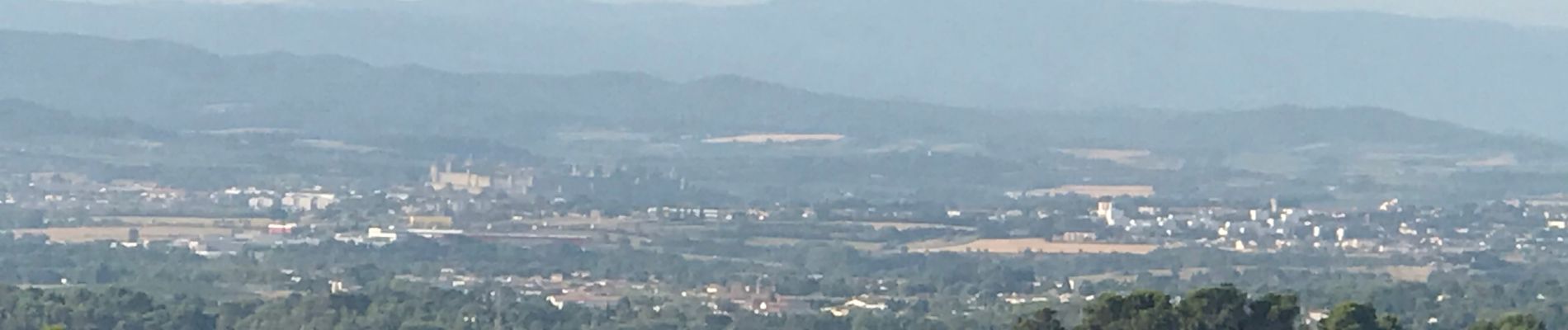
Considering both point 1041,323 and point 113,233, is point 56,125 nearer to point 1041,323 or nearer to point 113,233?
point 113,233

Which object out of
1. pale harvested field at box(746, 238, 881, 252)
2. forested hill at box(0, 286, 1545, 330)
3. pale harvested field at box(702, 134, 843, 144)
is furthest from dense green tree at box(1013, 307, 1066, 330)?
pale harvested field at box(702, 134, 843, 144)

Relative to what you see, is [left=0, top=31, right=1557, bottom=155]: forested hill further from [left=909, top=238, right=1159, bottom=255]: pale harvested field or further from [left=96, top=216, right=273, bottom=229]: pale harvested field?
[left=909, top=238, right=1159, bottom=255]: pale harvested field

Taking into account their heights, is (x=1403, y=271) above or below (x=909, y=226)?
below

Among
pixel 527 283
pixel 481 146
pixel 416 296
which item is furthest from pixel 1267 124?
pixel 416 296

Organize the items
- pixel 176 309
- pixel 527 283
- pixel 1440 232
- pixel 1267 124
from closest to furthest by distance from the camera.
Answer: pixel 176 309 < pixel 527 283 < pixel 1440 232 < pixel 1267 124

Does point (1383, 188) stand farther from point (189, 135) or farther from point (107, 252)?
point (107, 252)

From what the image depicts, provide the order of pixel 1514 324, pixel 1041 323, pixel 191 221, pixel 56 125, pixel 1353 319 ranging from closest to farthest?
pixel 1353 319 → pixel 1514 324 → pixel 1041 323 → pixel 191 221 → pixel 56 125

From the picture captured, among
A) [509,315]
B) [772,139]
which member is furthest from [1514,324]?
[772,139]
